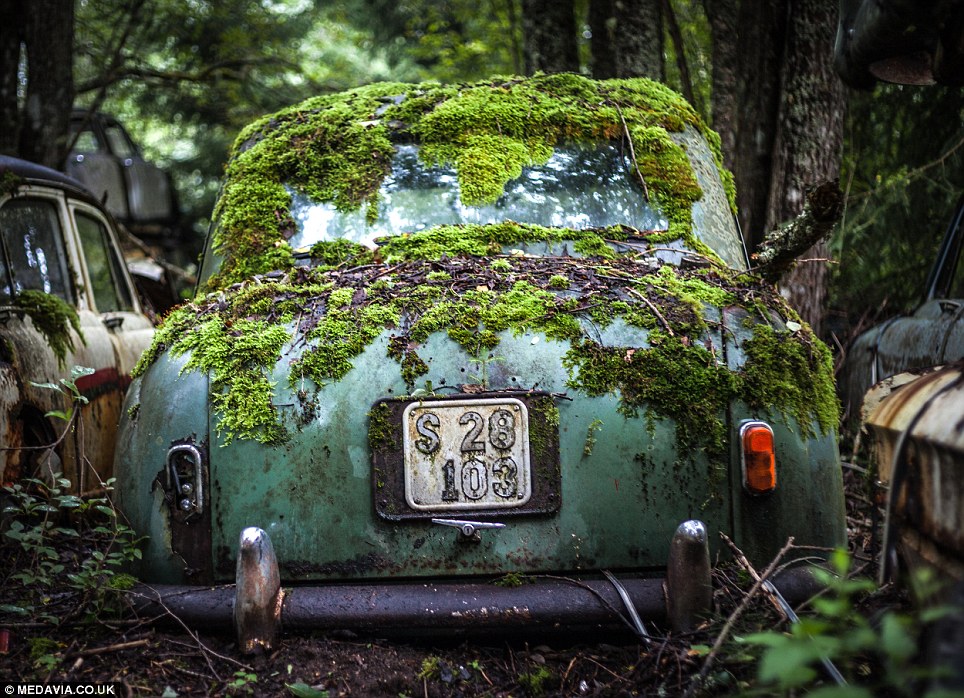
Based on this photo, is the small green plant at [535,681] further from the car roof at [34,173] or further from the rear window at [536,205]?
the car roof at [34,173]

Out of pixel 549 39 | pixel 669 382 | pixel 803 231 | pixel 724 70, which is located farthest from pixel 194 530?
pixel 549 39

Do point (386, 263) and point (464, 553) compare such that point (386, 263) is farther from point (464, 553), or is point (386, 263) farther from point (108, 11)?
point (108, 11)

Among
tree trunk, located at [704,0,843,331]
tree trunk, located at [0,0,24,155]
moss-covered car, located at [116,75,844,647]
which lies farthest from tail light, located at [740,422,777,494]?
tree trunk, located at [0,0,24,155]

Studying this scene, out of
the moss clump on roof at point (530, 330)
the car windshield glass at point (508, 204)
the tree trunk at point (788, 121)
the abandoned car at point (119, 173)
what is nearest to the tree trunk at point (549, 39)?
the tree trunk at point (788, 121)

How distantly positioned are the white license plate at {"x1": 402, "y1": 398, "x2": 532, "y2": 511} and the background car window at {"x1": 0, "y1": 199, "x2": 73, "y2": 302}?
10.8ft

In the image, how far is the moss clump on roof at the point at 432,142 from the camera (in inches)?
156

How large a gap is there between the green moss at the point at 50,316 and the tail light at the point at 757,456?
3722 millimetres

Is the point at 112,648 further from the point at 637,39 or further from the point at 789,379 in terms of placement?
the point at 637,39

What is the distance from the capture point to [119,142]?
1492 cm

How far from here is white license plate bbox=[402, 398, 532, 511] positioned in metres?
2.75

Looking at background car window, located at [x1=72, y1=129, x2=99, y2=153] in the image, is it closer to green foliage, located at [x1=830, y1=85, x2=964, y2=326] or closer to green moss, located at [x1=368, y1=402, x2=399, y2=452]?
green foliage, located at [x1=830, y1=85, x2=964, y2=326]

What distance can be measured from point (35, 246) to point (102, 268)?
38.2 inches

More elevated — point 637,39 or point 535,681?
point 637,39

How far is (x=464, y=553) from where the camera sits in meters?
2.78
